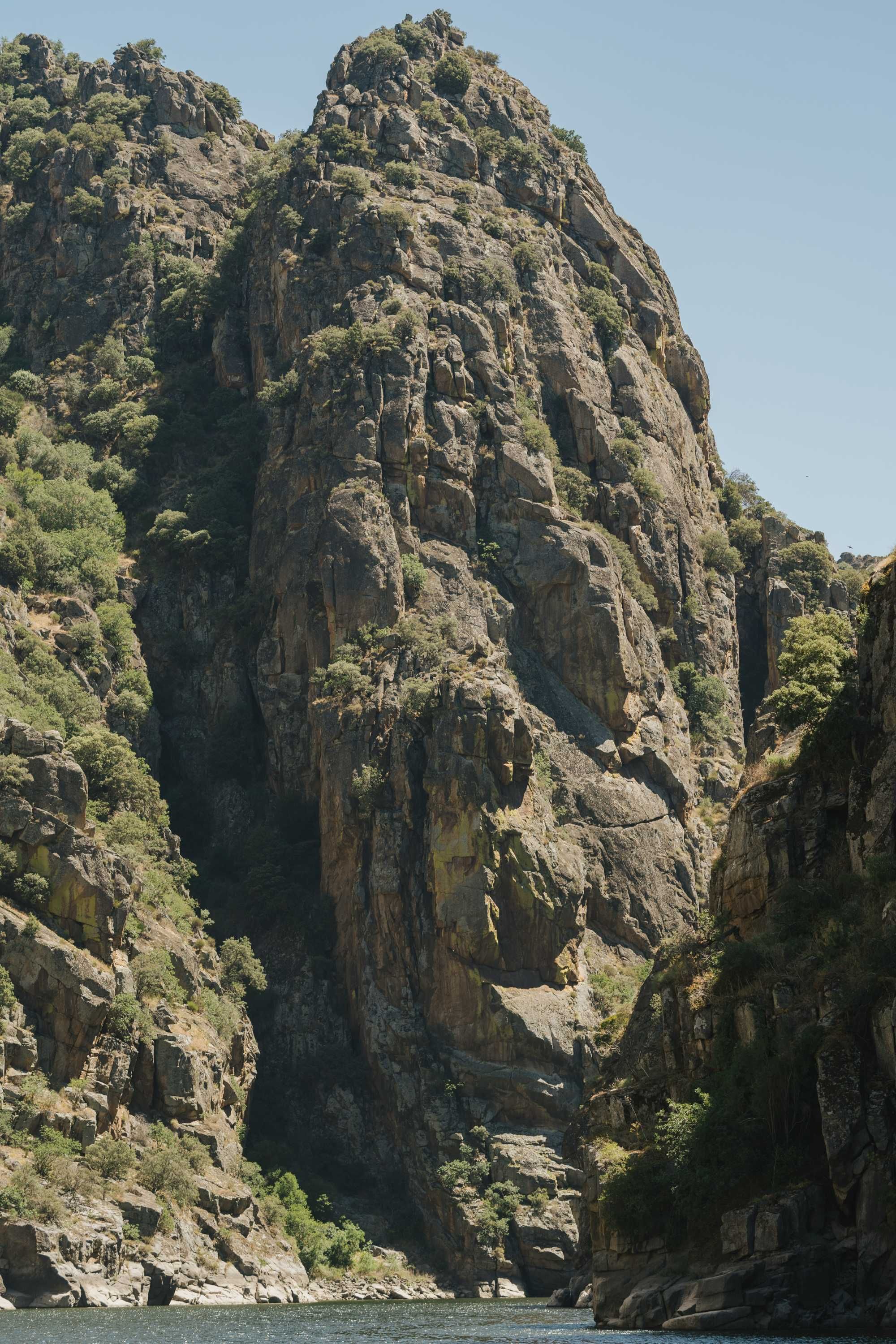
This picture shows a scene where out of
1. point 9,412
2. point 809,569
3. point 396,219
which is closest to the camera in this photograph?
point 9,412

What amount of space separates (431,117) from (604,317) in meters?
22.5

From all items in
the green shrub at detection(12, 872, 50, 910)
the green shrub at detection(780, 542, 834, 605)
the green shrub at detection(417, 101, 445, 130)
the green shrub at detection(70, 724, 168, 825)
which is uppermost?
the green shrub at detection(417, 101, 445, 130)

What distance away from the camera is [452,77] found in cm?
14625

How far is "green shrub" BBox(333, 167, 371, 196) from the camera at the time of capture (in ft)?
429

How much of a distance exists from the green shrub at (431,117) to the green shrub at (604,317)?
18.7 meters

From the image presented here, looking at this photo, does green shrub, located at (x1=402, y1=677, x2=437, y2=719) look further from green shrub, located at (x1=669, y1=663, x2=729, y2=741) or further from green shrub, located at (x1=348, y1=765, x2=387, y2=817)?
green shrub, located at (x1=669, y1=663, x2=729, y2=741)

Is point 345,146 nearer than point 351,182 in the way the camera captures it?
No

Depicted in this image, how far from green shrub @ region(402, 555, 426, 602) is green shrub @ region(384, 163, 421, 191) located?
36.4 m

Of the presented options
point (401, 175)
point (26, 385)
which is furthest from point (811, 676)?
point (26, 385)

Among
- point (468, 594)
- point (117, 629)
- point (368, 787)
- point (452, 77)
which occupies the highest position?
point (452, 77)

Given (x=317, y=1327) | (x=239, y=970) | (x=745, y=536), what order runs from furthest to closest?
1. (x=745, y=536)
2. (x=239, y=970)
3. (x=317, y=1327)

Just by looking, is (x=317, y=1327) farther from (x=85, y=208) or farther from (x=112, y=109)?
(x=112, y=109)

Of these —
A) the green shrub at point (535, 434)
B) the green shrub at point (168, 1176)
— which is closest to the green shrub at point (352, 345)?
the green shrub at point (535, 434)

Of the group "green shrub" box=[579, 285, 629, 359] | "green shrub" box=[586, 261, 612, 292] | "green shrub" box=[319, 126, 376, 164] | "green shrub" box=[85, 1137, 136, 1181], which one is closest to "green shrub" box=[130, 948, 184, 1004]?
"green shrub" box=[85, 1137, 136, 1181]
